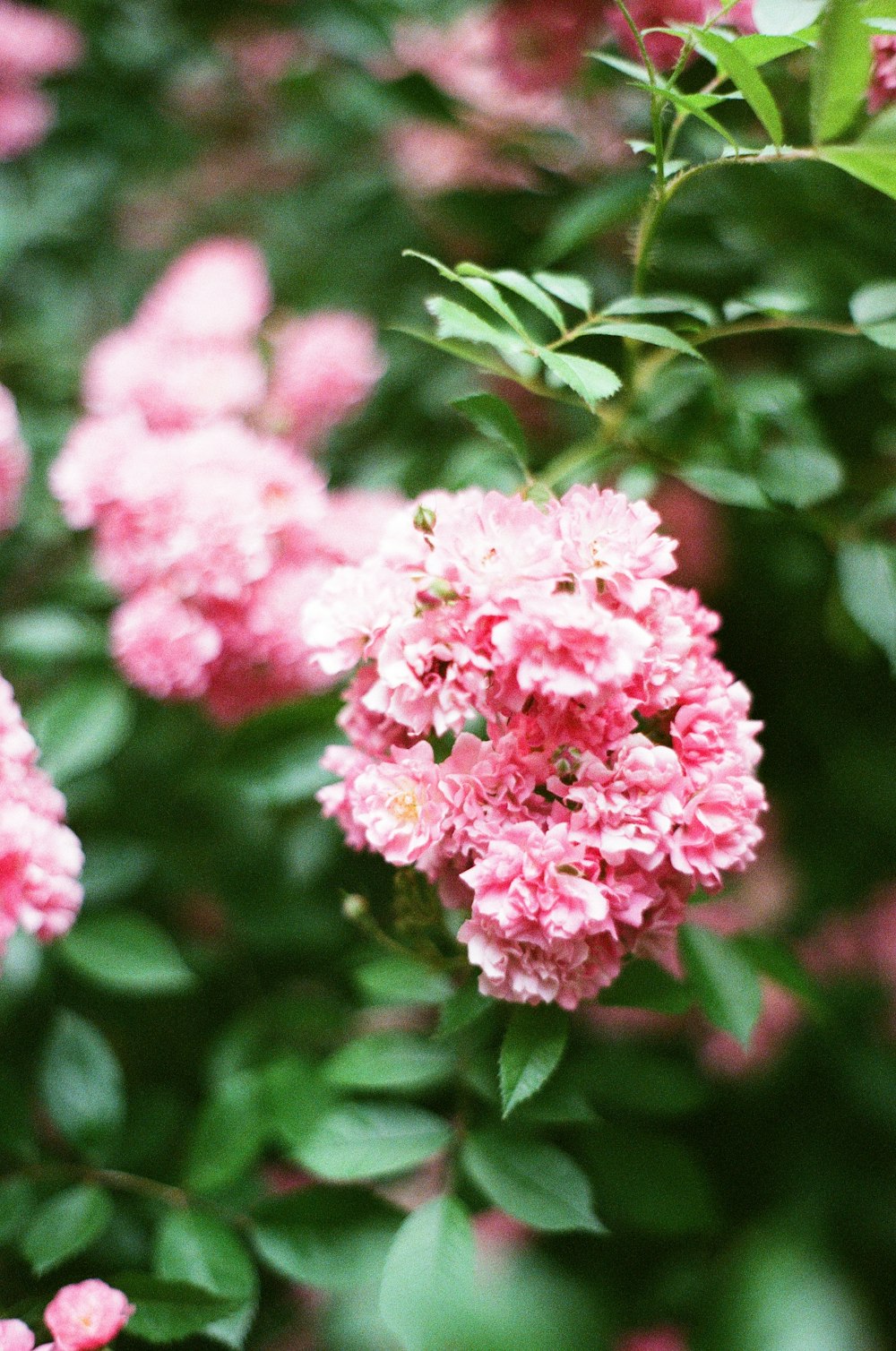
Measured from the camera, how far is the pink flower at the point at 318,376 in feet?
3.64

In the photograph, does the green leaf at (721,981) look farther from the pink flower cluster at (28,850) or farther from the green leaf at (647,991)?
the pink flower cluster at (28,850)

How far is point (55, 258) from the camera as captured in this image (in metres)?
1.42

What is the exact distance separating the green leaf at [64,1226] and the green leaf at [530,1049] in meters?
0.35

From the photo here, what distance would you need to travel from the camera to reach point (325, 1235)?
783mm

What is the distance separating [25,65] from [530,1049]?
1263 millimetres

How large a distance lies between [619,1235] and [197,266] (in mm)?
1119

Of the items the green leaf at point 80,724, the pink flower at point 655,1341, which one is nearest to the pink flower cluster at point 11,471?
the green leaf at point 80,724

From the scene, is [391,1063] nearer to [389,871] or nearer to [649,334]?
[389,871]

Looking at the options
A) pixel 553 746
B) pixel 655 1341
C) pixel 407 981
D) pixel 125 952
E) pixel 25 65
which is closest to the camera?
pixel 553 746

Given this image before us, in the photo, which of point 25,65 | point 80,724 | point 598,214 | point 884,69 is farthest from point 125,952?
point 25,65

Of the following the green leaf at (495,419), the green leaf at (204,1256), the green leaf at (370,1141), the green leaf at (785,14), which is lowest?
the green leaf at (204,1256)

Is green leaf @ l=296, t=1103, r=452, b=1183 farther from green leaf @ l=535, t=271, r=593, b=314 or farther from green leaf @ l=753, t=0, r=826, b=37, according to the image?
green leaf @ l=753, t=0, r=826, b=37

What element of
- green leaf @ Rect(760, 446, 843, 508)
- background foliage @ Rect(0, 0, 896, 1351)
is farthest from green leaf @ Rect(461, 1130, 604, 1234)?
green leaf @ Rect(760, 446, 843, 508)

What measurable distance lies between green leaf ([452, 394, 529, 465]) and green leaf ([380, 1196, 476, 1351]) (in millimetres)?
508
